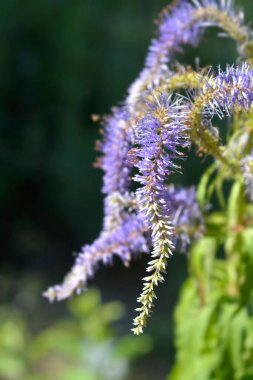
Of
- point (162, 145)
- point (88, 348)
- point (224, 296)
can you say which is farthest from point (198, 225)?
point (88, 348)

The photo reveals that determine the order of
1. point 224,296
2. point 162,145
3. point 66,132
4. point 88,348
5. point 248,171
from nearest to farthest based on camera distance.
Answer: point 162,145
point 248,171
point 224,296
point 88,348
point 66,132

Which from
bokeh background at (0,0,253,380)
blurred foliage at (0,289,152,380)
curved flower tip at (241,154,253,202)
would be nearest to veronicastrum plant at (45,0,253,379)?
curved flower tip at (241,154,253,202)

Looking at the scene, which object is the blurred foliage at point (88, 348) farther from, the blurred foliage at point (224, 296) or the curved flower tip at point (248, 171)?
the curved flower tip at point (248, 171)

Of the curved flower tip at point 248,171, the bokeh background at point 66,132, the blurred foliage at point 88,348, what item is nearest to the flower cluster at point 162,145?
the curved flower tip at point 248,171

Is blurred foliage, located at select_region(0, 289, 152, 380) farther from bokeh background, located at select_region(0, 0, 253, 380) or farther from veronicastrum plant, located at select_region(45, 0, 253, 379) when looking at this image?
veronicastrum plant, located at select_region(45, 0, 253, 379)

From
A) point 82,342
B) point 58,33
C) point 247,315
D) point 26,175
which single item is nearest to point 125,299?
point 26,175

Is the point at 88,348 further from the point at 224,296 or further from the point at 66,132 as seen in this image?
the point at 66,132
